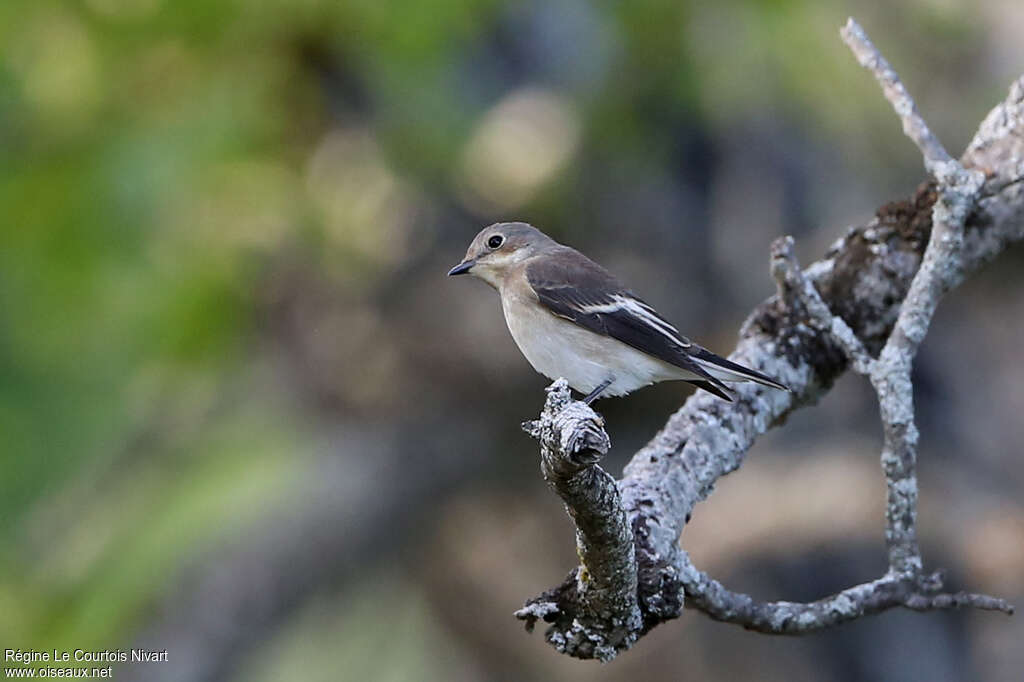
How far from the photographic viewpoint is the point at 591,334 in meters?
4.35

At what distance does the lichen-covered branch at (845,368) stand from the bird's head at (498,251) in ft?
3.42

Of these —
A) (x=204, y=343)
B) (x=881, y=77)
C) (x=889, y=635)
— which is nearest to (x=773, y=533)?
(x=889, y=635)

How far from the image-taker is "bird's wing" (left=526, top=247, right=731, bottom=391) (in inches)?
166

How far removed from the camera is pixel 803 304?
13.3 feet

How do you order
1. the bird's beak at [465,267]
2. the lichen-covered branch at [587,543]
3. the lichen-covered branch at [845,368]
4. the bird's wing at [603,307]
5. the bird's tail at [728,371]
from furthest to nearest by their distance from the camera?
1. the bird's beak at [465,267]
2. the bird's wing at [603,307]
3. the bird's tail at [728,371]
4. the lichen-covered branch at [845,368]
5. the lichen-covered branch at [587,543]

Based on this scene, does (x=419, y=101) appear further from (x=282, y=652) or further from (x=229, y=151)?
(x=282, y=652)

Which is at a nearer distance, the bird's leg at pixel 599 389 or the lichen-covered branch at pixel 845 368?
the lichen-covered branch at pixel 845 368

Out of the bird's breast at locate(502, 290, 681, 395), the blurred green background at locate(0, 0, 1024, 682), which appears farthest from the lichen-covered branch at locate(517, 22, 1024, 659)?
the blurred green background at locate(0, 0, 1024, 682)

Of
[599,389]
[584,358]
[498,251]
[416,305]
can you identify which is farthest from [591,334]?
[416,305]

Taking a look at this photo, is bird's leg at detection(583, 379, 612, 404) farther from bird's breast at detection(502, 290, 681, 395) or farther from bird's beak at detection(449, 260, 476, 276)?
bird's beak at detection(449, 260, 476, 276)

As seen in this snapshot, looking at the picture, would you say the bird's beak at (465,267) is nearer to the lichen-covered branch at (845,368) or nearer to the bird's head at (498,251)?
the bird's head at (498,251)

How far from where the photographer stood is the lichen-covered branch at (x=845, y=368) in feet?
10.5

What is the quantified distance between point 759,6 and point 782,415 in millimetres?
3712

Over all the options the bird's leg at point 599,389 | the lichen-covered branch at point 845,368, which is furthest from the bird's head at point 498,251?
the lichen-covered branch at point 845,368
